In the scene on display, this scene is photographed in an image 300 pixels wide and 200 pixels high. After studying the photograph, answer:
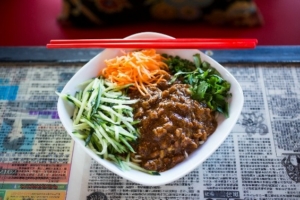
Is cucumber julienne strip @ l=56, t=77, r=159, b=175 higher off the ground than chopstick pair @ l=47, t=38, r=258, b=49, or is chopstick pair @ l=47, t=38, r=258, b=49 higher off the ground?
chopstick pair @ l=47, t=38, r=258, b=49

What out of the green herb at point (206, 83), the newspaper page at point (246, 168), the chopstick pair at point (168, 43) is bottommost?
the newspaper page at point (246, 168)

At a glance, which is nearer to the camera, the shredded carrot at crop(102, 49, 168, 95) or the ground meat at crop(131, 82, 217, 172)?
the ground meat at crop(131, 82, 217, 172)

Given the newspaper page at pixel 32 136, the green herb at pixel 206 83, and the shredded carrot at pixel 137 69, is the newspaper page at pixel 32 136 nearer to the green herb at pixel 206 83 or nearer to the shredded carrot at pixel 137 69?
the shredded carrot at pixel 137 69

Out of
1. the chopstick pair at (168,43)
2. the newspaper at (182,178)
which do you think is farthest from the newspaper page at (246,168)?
the chopstick pair at (168,43)

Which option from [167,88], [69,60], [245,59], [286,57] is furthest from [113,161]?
[286,57]

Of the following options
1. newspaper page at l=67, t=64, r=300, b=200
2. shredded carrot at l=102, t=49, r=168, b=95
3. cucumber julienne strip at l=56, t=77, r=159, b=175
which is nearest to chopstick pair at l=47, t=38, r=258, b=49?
shredded carrot at l=102, t=49, r=168, b=95

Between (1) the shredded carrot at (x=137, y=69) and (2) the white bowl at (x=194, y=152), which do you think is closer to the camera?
(2) the white bowl at (x=194, y=152)

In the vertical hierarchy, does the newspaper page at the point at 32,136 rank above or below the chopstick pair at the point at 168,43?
below

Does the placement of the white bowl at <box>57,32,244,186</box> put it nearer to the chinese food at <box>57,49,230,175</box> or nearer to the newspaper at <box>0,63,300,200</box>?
the chinese food at <box>57,49,230,175</box>
